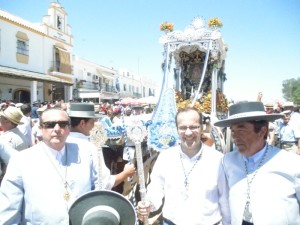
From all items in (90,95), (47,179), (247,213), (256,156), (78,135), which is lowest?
(247,213)


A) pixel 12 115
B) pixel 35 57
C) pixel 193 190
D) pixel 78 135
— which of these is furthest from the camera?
pixel 35 57

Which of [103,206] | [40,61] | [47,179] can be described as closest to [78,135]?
[47,179]

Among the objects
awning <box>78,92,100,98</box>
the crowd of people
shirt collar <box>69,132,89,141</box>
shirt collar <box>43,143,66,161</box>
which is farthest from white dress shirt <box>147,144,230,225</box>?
awning <box>78,92,100,98</box>

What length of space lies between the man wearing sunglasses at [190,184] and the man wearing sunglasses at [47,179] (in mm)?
530

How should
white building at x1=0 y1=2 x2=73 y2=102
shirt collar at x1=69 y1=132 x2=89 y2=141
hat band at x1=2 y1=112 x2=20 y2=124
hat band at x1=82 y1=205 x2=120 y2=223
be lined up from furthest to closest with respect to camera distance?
white building at x1=0 y1=2 x2=73 y2=102 → hat band at x1=2 y1=112 x2=20 y2=124 → shirt collar at x1=69 y1=132 x2=89 y2=141 → hat band at x1=82 y1=205 x2=120 y2=223

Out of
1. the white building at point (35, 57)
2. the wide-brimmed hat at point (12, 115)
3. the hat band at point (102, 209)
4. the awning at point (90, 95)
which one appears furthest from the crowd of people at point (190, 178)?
the awning at point (90, 95)

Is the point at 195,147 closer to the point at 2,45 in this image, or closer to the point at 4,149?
the point at 4,149

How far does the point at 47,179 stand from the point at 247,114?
149 cm

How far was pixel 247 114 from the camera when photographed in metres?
2.16

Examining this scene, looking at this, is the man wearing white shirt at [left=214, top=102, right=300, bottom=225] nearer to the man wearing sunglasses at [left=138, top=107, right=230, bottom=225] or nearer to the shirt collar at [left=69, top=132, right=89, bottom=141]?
the man wearing sunglasses at [left=138, top=107, right=230, bottom=225]

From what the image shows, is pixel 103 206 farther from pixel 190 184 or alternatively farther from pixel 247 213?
pixel 247 213

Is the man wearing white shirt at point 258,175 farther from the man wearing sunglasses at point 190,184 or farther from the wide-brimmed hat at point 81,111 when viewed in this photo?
the wide-brimmed hat at point 81,111

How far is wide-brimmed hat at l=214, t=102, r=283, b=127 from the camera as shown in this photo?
7.00ft

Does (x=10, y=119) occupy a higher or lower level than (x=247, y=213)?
higher
